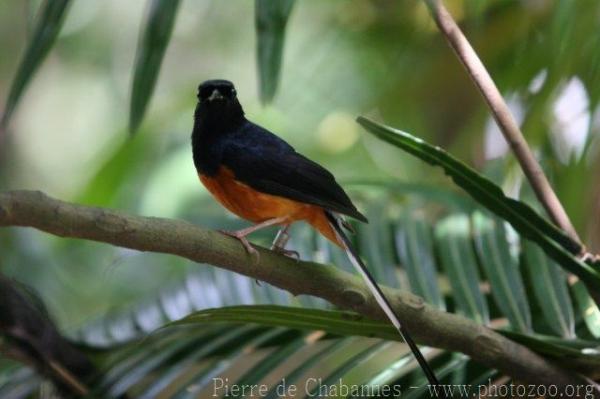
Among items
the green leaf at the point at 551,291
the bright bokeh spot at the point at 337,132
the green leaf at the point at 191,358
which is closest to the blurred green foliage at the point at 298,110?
the bright bokeh spot at the point at 337,132

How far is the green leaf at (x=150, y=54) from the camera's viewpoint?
139cm

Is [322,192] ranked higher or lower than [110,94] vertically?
lower

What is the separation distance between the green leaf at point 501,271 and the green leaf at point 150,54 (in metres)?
0.88

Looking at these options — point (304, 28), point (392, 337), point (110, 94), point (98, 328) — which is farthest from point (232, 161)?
point (110, 94)

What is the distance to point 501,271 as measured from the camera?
1963 mm

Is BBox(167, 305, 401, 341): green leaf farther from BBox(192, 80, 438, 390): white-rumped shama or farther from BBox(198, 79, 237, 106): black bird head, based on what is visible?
BBox(198, 79, 237, 106): black bird head

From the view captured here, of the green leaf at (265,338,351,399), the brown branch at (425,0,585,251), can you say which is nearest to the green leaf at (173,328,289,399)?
the green leaf at (265,338,351,399)

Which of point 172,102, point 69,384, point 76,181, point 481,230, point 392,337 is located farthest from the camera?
point 76,181

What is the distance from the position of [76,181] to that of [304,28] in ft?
5.17

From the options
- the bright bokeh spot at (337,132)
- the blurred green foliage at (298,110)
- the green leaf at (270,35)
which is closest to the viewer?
the green leaf at (270,35)

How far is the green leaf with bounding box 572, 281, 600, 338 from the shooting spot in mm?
1761

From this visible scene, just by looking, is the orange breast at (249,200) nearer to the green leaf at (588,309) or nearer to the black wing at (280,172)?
the black wing at (280,172)

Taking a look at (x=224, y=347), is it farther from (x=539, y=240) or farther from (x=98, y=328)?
(x=539, y=240)

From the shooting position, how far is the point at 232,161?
165cm
